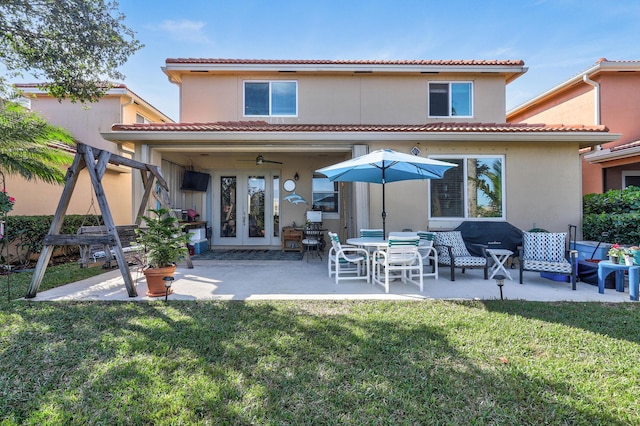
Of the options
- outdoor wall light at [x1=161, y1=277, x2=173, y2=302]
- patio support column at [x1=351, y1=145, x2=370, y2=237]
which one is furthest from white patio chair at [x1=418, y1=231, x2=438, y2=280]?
outdoor wall light at [x1=161, y1=277, x2=173, y2=302]

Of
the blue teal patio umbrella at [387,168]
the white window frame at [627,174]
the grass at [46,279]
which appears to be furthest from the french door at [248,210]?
the white window frame at [627,174]

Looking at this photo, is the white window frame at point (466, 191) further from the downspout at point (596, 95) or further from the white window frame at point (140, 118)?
the white window frame at point (140, 118)

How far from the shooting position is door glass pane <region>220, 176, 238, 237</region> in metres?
11.2

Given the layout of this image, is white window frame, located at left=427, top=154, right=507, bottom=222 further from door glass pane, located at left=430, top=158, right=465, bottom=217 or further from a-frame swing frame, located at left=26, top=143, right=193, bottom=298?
a-frame swing frame, located at left=26, top=143, right=193, bottom=298

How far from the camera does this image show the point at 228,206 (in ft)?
36.8

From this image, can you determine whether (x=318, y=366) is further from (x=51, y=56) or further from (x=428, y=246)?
(x=51, y=56)

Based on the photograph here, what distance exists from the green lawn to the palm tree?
3.84 metres

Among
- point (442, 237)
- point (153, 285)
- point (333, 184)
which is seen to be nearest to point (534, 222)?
point (442, 237)

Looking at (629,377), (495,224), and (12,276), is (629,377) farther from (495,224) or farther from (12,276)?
(12,276)

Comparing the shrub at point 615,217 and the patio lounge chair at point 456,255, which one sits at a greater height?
the shrub at point 615,217

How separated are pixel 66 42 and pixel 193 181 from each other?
188 inches

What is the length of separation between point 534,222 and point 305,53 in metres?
9.02

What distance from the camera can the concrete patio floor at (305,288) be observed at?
504 cm

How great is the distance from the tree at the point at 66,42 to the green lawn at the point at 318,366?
5.87 metres
